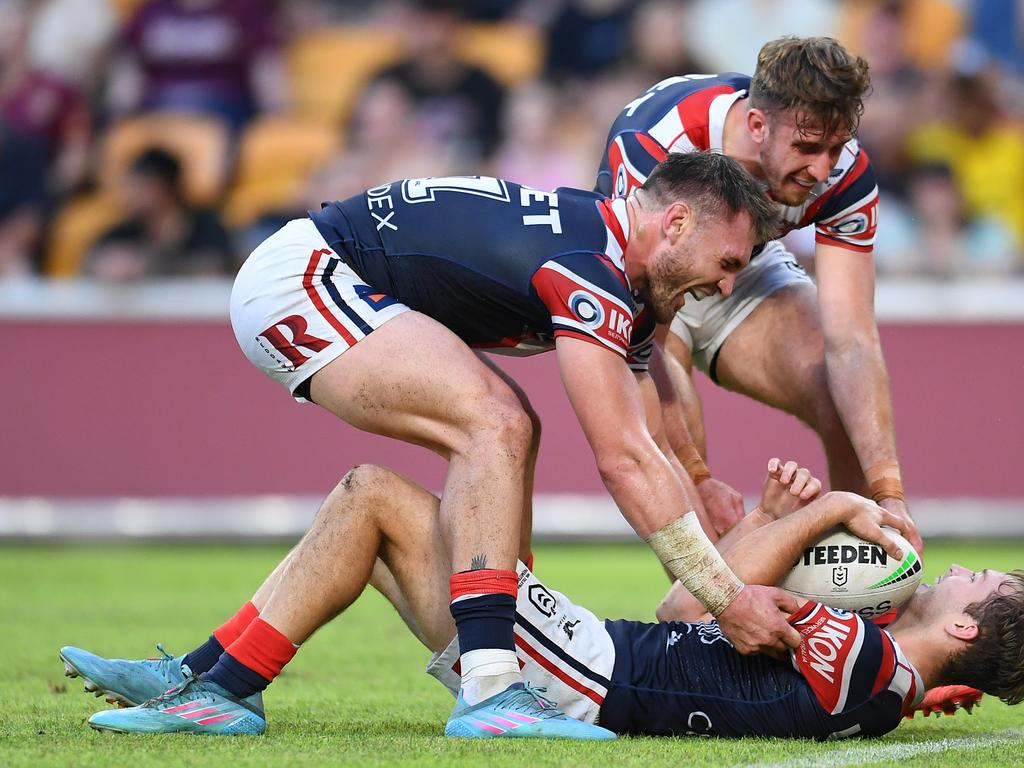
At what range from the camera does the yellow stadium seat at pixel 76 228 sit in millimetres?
12875

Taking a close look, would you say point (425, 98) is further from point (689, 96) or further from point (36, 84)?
point (689, 96)

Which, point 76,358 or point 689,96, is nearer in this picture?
point 689,96

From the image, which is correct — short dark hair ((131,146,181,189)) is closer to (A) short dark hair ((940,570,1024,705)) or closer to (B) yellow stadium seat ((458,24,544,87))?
(B) yellow stadium seat ((458,24,544,87))

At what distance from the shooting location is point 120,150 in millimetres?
13141

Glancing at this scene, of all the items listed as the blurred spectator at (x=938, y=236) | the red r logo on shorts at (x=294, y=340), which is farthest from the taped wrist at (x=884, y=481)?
the blurred spectator at (x=938, y=236)

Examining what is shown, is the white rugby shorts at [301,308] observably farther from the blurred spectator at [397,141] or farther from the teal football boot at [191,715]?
the blurred spectator at [397,141]

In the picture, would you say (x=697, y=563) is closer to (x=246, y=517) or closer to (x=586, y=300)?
(x=586, y=300)

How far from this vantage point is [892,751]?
13.9ft

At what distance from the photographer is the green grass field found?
399 centimetres

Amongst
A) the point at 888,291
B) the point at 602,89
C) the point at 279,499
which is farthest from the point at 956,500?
the point at 279,499

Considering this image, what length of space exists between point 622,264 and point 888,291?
833 cm

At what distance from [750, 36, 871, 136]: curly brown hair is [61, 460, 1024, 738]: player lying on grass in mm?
1359

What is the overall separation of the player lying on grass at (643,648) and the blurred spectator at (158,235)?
8.37 metres

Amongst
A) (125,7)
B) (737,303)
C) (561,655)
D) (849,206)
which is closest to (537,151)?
(125,7)
